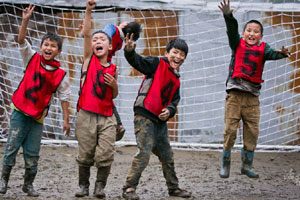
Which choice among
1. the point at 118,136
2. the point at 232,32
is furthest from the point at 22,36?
the point at 232,32

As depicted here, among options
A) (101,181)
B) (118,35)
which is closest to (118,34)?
(118,35)

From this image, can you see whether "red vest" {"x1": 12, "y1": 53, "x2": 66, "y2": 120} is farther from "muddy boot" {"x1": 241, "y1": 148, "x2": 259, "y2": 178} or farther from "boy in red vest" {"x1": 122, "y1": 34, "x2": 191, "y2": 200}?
"muddy boot" {"x1": 241, "y1": 148, "x2": 259, "y2": 178}

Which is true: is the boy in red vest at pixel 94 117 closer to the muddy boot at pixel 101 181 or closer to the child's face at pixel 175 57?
the muddy boot at pixel 101 181

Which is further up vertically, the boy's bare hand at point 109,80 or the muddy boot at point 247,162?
the boy's bare hand at point 109,80

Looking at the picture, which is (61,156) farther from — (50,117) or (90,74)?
(90,74)

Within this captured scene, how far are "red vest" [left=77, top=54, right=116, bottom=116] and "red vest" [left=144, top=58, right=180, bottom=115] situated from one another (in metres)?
0.37

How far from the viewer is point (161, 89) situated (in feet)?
13.8

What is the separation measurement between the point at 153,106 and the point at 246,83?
107 centimetres

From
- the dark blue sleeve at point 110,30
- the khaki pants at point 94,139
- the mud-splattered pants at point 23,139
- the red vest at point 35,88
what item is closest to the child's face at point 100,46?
the dark blue sleeve at point 110,30

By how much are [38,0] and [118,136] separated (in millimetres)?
3431

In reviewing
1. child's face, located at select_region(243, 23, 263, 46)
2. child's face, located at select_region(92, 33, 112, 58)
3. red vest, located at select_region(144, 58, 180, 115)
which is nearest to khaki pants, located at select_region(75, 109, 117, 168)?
red vest, located at select_region(144, 58, 180, 115)

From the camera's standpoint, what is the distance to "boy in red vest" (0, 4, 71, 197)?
413 centimetres

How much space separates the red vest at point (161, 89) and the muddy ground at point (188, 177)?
91cm

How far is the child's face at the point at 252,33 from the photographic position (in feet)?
15.1
